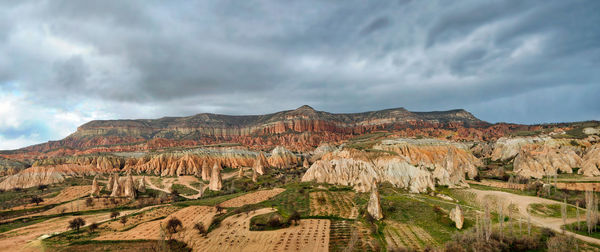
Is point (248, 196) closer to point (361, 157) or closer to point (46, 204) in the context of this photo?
point (361, 157)

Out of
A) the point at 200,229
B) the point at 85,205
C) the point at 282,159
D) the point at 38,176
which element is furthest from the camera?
the point at 282,159

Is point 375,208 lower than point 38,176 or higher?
higher

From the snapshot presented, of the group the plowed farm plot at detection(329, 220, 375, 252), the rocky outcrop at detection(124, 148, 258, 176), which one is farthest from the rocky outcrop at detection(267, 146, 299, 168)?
the plowed farm plot at detection(329, 220, 375, 252)

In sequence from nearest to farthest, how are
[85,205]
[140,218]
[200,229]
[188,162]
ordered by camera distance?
1. [200,229]
2. [140,218]
3. [85,205]
4. [188,162]

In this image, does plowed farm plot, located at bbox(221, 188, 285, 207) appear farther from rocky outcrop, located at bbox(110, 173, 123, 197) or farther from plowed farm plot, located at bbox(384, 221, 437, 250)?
rocky outcrop, located at bbox(110, 173, 123, 197)

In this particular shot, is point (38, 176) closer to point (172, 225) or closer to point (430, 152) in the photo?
point (172, 225)

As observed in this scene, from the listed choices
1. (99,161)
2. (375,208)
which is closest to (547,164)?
(375,208)

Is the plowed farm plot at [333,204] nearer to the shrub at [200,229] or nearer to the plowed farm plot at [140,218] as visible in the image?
the shrub at [200,229]

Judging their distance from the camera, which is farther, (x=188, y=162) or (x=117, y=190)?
(x=188, y=162)

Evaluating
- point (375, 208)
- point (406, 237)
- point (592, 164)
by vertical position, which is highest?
point (592, 164)
